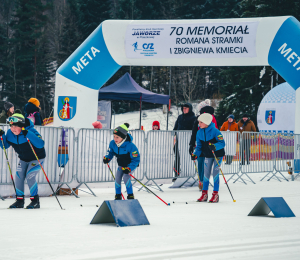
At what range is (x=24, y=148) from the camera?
300 inches

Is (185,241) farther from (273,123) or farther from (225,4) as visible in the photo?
(225,4)

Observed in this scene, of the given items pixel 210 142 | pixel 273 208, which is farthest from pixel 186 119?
pixel 273 208

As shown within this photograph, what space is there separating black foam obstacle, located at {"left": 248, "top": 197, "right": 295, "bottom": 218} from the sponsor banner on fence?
6002 mm

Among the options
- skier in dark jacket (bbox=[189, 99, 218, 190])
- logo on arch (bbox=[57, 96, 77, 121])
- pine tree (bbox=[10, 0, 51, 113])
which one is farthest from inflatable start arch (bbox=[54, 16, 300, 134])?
pine tree (bbox=[10, 0, 51, 113])

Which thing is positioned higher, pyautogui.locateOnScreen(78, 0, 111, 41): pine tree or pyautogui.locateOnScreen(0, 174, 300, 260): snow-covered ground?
pyautogui.locateOnScreen(78, 0, 111, 41): pine tree

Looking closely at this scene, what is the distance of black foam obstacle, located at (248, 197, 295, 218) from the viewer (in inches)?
277

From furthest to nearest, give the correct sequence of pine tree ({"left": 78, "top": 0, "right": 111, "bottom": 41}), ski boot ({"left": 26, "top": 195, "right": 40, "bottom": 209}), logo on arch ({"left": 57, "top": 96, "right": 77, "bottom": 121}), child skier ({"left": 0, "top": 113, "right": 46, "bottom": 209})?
1. pine tree ({"left": 78, "top": 0, "right": 111, "bottom": 41})
2. logo on arch ({"left": 57, "top": 96, "right": 77, "bottom": 121})
3. ski boot ({"left": 26, "top": 195, "right": 40, "bottom": 209})
4. child skier ({"left": 0, "top": 113, "right": 46, "bottom": 209})

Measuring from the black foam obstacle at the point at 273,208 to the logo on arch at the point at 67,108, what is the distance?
6973mm

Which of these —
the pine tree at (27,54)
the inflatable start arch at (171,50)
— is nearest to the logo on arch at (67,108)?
the inflatable start arch at (171,50)

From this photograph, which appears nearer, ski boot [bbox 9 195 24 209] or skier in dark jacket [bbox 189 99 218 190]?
ski boot [bbox 9 195 24 209]

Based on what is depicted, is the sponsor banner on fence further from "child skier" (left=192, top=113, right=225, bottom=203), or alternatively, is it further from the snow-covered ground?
the snow-covered ground

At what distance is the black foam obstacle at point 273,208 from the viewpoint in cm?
705

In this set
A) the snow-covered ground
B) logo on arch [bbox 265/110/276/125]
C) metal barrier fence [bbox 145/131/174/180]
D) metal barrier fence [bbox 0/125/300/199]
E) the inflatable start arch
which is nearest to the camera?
the snow-covered ground

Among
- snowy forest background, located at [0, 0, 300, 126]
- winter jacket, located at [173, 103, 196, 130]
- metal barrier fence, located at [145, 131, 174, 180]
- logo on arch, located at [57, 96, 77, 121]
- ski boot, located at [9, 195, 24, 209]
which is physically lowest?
ski boot, located at [9, 195, 24, 209]
